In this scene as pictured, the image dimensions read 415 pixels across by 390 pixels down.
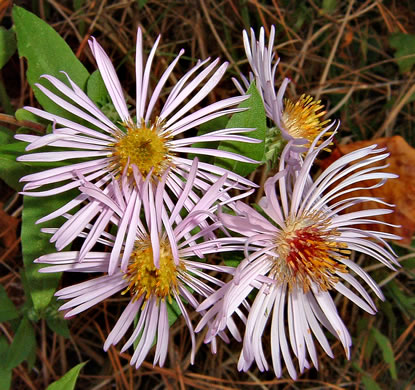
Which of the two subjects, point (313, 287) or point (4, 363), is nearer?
point (313, 287)

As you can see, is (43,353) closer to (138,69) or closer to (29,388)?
(29,388)

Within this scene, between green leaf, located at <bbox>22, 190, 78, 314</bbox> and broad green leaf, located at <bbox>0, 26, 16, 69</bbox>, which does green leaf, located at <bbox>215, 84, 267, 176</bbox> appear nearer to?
green leaf, located at <bbox>22, 190, 78, 314</bbox>

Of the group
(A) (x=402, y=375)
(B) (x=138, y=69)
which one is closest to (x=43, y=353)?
(B) (x=138, y=69)

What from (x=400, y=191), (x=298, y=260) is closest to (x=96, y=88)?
(x=298, y=260)

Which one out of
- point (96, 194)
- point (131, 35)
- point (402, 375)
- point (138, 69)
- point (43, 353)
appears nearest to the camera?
point (96, 194)

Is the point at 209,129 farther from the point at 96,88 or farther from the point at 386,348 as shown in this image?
the point at 386,348

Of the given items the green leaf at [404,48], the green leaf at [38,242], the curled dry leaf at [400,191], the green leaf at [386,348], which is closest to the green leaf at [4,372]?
the green leaf at [38,242]

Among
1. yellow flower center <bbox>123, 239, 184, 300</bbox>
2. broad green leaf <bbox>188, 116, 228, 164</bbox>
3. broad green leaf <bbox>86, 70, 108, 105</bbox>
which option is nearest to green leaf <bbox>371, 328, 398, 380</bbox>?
yellow flower center <bbox>123, 239, 184, 300</bbox>
